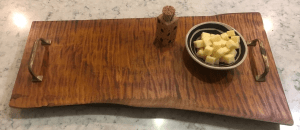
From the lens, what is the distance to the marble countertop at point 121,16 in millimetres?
749

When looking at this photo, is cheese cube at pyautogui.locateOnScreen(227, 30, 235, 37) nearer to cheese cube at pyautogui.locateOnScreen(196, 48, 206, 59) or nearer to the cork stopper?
cheese cube at pyautogui.locateOnScreen(196, 48, 206, 59)

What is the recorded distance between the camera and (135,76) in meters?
0.75

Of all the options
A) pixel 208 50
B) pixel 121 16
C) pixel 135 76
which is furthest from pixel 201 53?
pixel 121 16

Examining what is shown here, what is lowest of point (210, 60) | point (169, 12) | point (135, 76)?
point (135, 76)

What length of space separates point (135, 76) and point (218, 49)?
1.08ft

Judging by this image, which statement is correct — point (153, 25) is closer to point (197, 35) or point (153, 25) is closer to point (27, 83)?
point (197, 35)

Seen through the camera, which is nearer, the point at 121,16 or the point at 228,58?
the point at 228,58

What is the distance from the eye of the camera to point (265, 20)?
1.06m

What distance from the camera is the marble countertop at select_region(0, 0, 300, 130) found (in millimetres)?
749

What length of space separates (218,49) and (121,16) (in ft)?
1.92

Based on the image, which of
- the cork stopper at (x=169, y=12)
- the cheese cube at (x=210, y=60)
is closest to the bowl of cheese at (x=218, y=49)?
the cheese cube at (x=210, y=60)

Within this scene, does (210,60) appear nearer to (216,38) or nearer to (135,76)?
(216,38)

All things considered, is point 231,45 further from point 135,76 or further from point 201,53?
point 135,76

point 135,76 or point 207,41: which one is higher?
point 207,41
